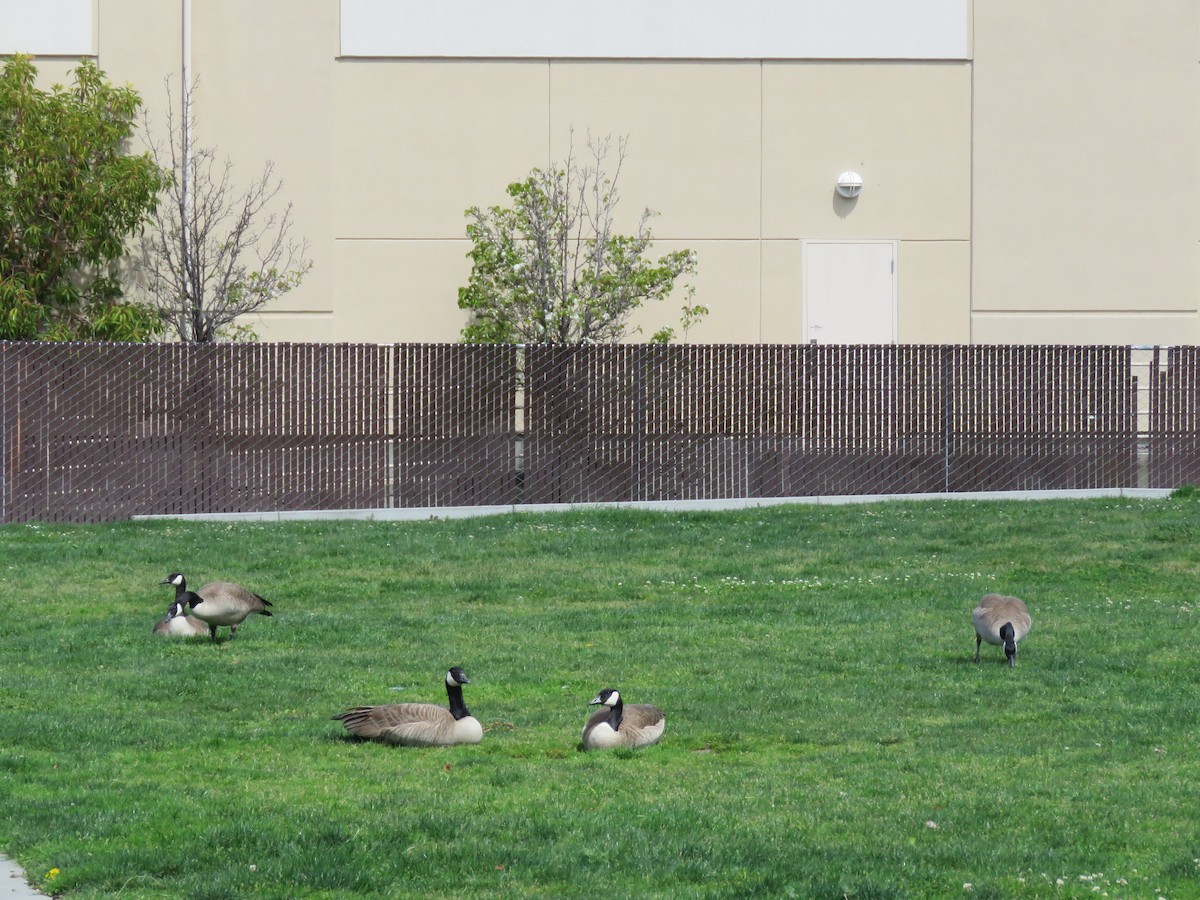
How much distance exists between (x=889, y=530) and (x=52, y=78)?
1733cm

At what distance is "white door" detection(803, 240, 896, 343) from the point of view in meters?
30.6

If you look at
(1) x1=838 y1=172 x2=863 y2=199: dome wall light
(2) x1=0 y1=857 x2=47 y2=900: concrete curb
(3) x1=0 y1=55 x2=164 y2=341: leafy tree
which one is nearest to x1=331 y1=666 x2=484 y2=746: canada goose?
(2) x1=0 y1=857 x2=47 y2=900: concrete curb

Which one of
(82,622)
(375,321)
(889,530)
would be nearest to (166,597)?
(82,622)

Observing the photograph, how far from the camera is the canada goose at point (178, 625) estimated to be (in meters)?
13.6

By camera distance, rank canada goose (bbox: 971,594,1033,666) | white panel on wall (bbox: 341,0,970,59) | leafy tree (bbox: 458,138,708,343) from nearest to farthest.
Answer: canada goose (bbox: 971,594,1033,666)
leafy tree (bbox: 458,138,708,343)
white panel on wall (bbox: 341,0,970,59)

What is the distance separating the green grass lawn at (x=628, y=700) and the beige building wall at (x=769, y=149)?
34.9 feet

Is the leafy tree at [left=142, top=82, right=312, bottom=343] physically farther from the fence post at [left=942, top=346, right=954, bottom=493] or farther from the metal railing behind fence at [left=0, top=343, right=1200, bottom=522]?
the fence post at [left=942, top=346, right=954, bottom=493]

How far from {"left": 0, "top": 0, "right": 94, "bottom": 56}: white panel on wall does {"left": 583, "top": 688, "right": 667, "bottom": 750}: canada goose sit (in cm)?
2323

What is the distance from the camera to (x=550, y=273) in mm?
28641

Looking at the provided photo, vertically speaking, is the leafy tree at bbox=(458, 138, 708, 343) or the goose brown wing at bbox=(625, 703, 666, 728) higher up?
the leafy tree at bbox=(458, 138, 708, 343)

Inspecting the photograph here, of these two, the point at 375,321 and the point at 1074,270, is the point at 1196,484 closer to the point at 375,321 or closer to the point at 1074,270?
the point at 1074,270

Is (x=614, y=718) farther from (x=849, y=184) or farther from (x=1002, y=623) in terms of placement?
(x=849, y=184)

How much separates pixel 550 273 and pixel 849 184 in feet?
19.7

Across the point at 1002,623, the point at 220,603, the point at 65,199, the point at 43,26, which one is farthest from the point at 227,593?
the point at 43,26
